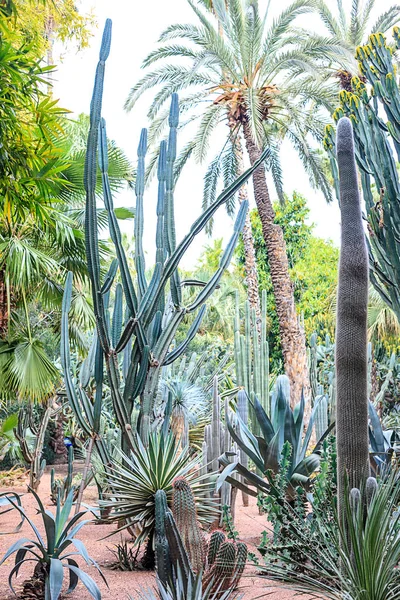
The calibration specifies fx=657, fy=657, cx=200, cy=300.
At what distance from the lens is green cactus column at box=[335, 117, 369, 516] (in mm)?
3271

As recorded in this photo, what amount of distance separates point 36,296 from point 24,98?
4652 millimetres

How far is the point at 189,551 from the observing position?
3.96m

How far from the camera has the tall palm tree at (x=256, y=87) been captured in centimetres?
1280

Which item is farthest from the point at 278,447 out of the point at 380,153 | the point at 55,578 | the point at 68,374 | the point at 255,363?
the point at 255,363

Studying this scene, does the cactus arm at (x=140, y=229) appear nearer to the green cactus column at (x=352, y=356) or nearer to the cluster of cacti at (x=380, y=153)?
the cluster of cacti at (x=380, y=153)

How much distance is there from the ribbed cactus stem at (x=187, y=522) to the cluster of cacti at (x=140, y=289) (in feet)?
5.05

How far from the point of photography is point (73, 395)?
5.90 m

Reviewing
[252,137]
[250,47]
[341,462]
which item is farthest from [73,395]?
[250,47]

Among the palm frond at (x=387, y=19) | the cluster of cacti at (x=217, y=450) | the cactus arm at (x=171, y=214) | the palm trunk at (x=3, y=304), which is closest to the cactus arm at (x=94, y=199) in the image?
the cactus arm at (x=171, y=214)

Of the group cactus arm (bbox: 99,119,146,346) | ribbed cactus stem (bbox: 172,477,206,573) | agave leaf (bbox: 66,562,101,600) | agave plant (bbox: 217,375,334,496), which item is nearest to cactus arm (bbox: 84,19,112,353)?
cactus arm (bbox: 99,119,146,346)

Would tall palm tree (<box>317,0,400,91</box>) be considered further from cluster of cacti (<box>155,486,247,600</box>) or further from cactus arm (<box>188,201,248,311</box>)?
cluster of cacti (<box>155,486,247,600</box>)

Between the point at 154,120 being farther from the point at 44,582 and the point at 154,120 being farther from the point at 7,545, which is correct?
the point at 44,582

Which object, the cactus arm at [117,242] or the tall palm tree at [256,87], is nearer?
the cactus arm at [117,242]

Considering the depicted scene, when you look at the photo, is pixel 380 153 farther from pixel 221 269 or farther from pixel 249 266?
pixel 249 266
